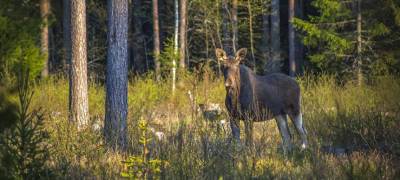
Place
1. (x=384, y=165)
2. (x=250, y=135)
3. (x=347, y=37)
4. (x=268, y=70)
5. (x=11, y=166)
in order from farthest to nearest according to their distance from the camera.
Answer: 1. (x=268, y=70)
2. (x=347, y=37)
3. (x=250, y=135)
4. (x=384, y=165)
5. (x=11, y=166)

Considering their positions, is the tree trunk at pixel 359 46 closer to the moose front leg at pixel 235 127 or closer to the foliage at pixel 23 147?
the moose front leg at pixel 235 127

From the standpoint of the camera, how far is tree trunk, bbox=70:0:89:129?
11.7 m

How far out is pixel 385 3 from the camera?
62.6 ft

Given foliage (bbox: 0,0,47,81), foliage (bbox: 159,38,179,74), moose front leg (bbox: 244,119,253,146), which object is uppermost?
foliage (bbox: 0,0,47,81)

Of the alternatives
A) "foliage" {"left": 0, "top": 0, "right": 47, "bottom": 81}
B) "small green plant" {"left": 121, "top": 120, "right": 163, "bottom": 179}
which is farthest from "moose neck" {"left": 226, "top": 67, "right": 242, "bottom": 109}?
"foliage" {"left": 0, "top": 0, "right": 47, "bottom": 81}

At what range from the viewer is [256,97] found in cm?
1153

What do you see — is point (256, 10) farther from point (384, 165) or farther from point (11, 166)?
point (11, 166)

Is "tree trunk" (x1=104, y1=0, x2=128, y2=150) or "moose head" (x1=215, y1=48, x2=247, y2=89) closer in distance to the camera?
"tree trunk" (x1=104, y1=0, x2=128, y2=150)

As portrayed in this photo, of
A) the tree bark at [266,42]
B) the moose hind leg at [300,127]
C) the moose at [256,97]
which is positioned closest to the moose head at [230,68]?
the moose at [256,97]

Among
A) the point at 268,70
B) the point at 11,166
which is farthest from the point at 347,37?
the point at 11,166

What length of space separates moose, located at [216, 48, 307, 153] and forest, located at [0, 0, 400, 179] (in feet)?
0.07

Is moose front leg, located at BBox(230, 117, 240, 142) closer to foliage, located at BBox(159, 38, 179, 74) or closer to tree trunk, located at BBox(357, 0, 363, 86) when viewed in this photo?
tree trunk, located at BBox(357, 0, 363, 86)

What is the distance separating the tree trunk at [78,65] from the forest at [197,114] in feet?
0.07

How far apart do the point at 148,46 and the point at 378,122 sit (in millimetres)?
29510
